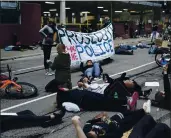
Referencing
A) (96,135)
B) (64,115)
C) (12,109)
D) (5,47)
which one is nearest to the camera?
(96,135)

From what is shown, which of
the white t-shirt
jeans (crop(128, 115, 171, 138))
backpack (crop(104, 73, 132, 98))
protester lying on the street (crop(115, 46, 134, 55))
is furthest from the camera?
protester lying on the street (crop(115, 46, 134, 55))

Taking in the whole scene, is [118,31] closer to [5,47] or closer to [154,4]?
[154,4]

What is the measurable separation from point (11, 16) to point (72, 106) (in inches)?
609

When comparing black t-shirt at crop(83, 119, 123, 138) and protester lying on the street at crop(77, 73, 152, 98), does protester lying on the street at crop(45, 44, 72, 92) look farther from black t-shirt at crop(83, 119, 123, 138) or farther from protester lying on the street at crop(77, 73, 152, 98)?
black t-shirt at crop(83, 119, 123, 138)

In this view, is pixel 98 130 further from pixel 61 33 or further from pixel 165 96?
pixel 61 33

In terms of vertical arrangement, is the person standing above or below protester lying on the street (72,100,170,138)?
above

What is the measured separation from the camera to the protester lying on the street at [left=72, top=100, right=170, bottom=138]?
4.18 metres

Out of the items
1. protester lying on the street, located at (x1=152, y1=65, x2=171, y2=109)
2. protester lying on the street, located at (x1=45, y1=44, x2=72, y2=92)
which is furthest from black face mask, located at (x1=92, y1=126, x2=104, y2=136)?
protester lying on the street, located at (x1=45, y1=44, x2=72, y2=92)

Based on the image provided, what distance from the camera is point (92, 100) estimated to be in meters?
6.39

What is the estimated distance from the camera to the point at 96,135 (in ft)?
14.4

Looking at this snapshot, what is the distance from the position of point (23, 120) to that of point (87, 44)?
7369 mm

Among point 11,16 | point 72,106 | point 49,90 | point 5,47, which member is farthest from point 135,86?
point 11,16

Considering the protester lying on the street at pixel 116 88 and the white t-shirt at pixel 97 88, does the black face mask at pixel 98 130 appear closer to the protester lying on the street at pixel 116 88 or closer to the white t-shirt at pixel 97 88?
the protester lying on the street at pixel 116 88

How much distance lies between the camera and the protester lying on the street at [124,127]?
13.7ft
